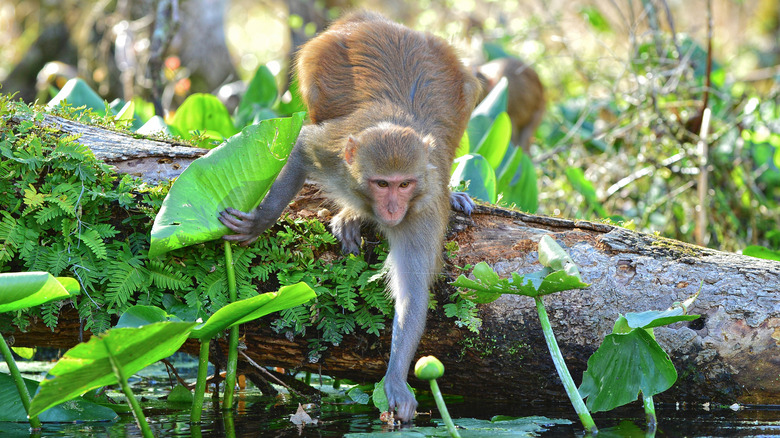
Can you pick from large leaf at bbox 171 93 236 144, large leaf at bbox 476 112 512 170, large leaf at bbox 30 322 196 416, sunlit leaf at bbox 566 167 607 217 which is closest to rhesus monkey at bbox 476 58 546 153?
sunlit leaf at bbox 566 167 607 217

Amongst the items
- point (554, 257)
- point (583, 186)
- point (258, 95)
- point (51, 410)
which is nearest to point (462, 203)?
point (554, 257)

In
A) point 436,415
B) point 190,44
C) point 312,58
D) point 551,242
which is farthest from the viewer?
point 190,44

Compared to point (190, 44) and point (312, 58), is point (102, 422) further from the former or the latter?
point (190, 44)

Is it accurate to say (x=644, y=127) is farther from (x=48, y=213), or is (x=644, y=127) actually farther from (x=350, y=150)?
(x=48, y=213)

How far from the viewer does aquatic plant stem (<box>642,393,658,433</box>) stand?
11.7ft

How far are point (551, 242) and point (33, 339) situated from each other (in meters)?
2.96

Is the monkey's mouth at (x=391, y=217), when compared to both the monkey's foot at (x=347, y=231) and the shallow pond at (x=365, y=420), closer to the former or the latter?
the monkey's foot at (x=347, y=231)

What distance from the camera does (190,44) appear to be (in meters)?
14.1

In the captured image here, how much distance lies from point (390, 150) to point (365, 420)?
1.48 meters

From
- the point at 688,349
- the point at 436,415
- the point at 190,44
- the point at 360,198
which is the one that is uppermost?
the point at 190,44

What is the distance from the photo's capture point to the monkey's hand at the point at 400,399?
12.5ft

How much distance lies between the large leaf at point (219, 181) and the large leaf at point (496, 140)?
2.65 m

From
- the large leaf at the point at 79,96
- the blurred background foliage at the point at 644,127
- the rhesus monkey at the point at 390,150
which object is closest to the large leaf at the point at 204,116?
the large leaf at the point at 79,96

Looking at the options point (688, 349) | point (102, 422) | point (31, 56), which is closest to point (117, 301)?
point (102, 422)
